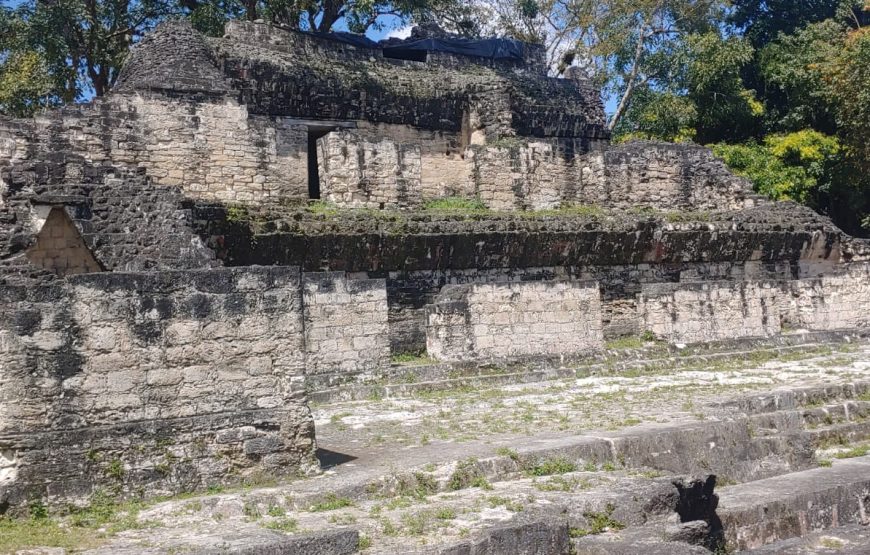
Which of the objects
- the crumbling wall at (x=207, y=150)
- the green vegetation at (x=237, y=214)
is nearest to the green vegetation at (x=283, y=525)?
the green vegetation at (x=237, y=214)

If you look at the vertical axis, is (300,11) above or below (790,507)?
above

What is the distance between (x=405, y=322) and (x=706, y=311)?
4788 mm

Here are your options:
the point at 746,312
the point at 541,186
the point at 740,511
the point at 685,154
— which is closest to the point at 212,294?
the point at 740,511

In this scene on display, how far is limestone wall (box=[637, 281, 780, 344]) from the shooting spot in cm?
1525

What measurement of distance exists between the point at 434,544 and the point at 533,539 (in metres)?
0.62

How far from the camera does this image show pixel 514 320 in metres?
13.8

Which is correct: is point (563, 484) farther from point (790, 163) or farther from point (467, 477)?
point (790, 163)

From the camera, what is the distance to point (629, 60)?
3300cm

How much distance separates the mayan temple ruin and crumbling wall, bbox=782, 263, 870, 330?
0.05 metres

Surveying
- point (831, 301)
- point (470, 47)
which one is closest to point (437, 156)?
point (470, 47)

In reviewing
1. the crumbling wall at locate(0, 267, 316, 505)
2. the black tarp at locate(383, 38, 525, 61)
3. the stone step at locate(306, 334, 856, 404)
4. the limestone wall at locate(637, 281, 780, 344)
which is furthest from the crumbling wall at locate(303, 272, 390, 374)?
the black tarp at locate(383, 38, 525, 61)

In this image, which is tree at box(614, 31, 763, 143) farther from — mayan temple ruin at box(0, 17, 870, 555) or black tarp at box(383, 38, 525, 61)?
black tarp at box(383, 38, 525, 61)

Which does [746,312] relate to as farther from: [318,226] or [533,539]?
[533,539]

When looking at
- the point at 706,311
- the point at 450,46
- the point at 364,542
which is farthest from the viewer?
the point at 450,46
